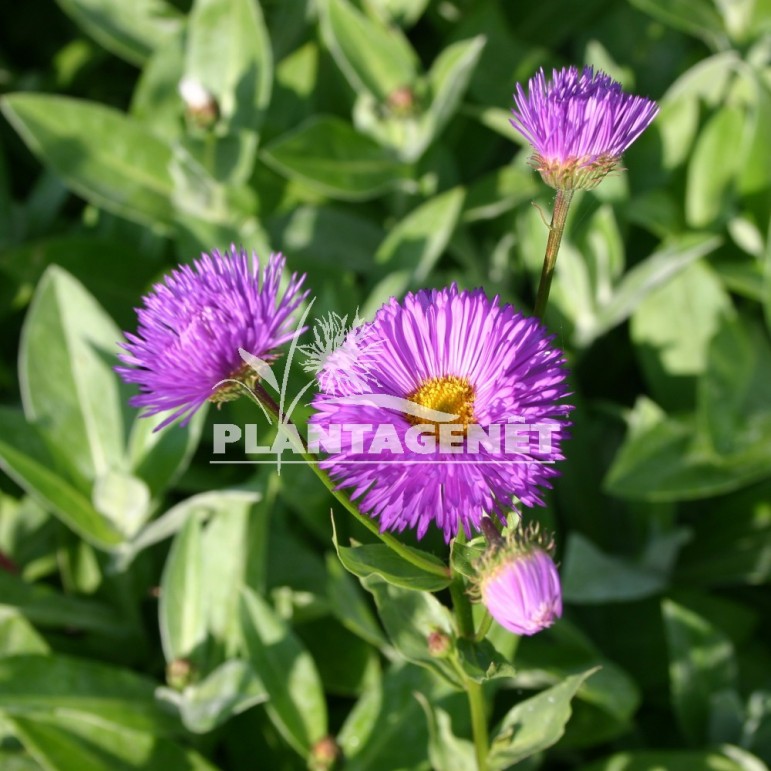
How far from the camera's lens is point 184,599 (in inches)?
58.9

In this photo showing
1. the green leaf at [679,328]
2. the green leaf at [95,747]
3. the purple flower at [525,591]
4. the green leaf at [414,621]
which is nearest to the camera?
the purple flower at [525,591]

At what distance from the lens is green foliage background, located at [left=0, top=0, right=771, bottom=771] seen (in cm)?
142

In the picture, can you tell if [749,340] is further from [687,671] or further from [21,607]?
[21,607]

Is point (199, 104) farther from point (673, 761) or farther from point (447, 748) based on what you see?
point (673, 761)

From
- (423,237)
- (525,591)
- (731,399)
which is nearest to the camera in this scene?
(525,591)

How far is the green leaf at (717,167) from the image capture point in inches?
72.0

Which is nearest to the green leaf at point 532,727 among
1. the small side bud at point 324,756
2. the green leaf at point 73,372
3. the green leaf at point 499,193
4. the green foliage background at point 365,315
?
the green foliage background at point 365,315

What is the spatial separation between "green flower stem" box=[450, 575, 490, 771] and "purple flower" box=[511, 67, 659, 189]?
369 mm

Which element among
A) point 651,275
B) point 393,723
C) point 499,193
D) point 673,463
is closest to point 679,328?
point 651,275

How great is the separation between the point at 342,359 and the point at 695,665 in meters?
0.95

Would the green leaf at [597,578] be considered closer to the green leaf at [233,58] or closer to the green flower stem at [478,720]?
the green flower stem at [478,720]

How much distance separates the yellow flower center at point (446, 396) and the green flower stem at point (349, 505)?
0.34 ft

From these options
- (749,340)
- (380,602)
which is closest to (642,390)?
(749,340)

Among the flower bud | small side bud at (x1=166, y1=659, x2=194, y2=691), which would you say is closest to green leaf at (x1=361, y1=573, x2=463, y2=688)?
the flower bud
